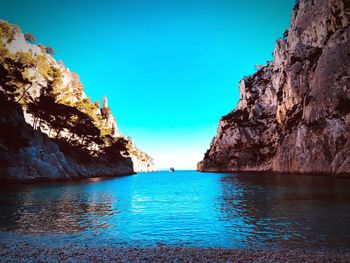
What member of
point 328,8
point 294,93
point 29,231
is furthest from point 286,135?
point 29,231

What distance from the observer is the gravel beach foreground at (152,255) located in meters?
7.58

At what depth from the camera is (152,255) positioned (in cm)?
817

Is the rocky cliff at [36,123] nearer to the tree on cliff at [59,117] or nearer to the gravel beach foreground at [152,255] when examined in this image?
the tree on cliff at [59,117]

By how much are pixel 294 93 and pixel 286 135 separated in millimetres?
12881

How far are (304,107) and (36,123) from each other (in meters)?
67.8

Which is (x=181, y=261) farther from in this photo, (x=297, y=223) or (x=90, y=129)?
(x=90, y=129)

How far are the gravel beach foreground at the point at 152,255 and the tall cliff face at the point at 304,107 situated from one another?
132 ft

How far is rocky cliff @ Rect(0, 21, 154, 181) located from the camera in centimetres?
4009

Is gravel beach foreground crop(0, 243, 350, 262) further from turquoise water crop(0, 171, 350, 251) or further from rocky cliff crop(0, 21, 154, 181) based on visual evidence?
rocky cliff crop(0, 21, 154, 181)

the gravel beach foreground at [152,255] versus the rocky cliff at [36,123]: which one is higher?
the rocky cliff at [36,123]

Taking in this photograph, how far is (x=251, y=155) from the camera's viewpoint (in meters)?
110

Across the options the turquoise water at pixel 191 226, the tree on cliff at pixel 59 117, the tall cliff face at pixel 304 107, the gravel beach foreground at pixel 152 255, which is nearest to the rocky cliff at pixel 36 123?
the tree on cliff at pixel 59 117

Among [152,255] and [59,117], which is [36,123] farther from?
[152,255]

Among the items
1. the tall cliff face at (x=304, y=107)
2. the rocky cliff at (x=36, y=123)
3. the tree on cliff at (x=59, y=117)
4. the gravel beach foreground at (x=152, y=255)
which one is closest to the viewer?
the gravel beach foreground at (x=152, y=255)
